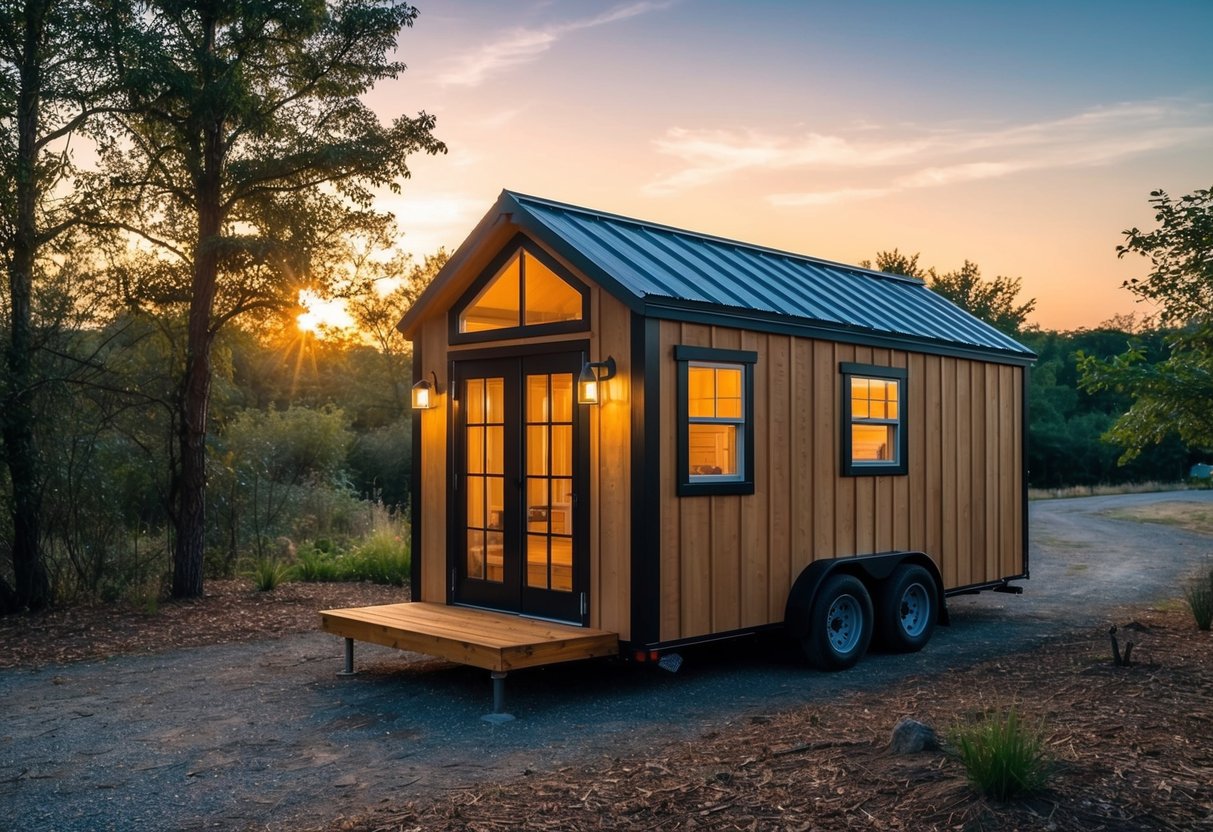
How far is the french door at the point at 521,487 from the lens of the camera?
7555mm

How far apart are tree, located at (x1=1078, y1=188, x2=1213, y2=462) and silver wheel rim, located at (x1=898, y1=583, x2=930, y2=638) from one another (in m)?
3.17

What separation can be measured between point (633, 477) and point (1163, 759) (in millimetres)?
3480

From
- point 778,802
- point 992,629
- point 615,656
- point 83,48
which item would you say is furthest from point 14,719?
point 992,629

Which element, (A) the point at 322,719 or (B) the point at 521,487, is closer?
(A) the point at 322,719

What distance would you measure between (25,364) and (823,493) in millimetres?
7489

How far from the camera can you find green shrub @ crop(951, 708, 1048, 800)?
4176mm

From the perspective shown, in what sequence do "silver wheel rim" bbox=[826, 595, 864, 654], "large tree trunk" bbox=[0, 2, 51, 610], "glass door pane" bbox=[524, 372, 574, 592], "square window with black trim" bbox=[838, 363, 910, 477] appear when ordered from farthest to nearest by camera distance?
"large tree trunk" bbox=[0, 2, 51, 610], "square window with black trim" bbox=[838, 363, 910, 477], "silver wheel rim" bbox=[826, 595, 864, 654], "glass door pane" bbox=[524, 372, 574, 592]

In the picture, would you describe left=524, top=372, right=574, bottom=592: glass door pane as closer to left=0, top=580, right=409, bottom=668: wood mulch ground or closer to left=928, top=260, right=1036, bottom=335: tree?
left=0, top=580, right=409, bottom=668: wood mulch ground

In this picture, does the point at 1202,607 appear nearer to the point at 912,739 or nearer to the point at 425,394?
the point at 912,739

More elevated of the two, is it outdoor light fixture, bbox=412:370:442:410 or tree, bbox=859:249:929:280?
tree, bbox=859:249:929:280

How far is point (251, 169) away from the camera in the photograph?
35.1 ft

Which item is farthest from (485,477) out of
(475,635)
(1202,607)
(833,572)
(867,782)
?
(1202,607)

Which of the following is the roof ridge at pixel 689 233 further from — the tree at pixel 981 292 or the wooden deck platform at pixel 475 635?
the tree at pixel 981 292

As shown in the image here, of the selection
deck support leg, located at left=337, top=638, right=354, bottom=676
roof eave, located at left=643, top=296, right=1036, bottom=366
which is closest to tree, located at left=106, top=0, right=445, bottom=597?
deck support leg, located at left=337, top=638, right=354, bottom=676
